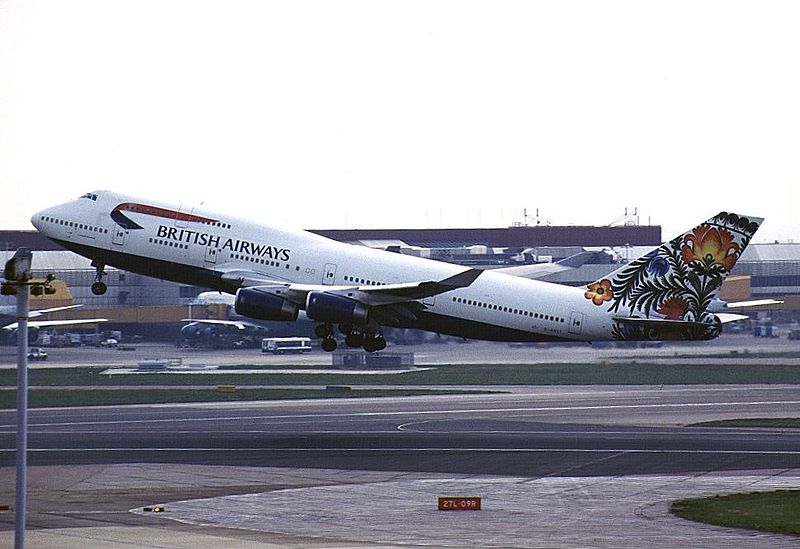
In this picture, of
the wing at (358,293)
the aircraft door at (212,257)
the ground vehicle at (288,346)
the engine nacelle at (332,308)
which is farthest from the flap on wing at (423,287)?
the ground vehicle at (288,346)

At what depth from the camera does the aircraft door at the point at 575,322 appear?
70062 mm

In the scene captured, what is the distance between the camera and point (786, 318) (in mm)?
143000

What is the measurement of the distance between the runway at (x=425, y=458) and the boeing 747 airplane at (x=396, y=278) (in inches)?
Answer: 212

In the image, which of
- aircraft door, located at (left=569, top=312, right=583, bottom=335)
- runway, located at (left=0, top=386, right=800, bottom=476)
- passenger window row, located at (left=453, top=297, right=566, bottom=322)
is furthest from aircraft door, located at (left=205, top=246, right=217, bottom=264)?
aircraft door, located at (left=569, top=312, right=583, bottom=335)

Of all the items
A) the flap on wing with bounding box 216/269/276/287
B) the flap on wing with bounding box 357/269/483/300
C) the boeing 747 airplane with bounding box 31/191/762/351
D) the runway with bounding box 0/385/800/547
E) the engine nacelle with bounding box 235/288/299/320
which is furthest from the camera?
the boeing 747 airplane with bounding box 31/191/762/351

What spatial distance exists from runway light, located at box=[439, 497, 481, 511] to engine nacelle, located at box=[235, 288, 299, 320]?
901 inches

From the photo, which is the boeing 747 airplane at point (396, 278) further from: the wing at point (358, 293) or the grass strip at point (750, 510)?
the grass strip at point (750, 510)

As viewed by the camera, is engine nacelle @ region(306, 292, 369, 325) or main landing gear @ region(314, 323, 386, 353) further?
main landing gear @ region(314, 323, 386, 353)

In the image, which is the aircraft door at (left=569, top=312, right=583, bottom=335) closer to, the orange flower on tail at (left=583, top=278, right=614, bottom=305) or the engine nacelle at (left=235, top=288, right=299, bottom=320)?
the orange flower on tail at (left=583, top=278, right=614, bottom=305)

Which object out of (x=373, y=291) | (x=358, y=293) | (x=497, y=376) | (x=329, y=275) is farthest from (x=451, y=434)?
(x=497, y=376)

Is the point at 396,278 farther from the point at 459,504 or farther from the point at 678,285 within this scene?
the point at 459,504

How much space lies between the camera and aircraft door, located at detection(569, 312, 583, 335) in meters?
70.1

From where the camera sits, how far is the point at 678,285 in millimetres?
71125

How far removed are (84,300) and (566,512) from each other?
10192 centimetres
